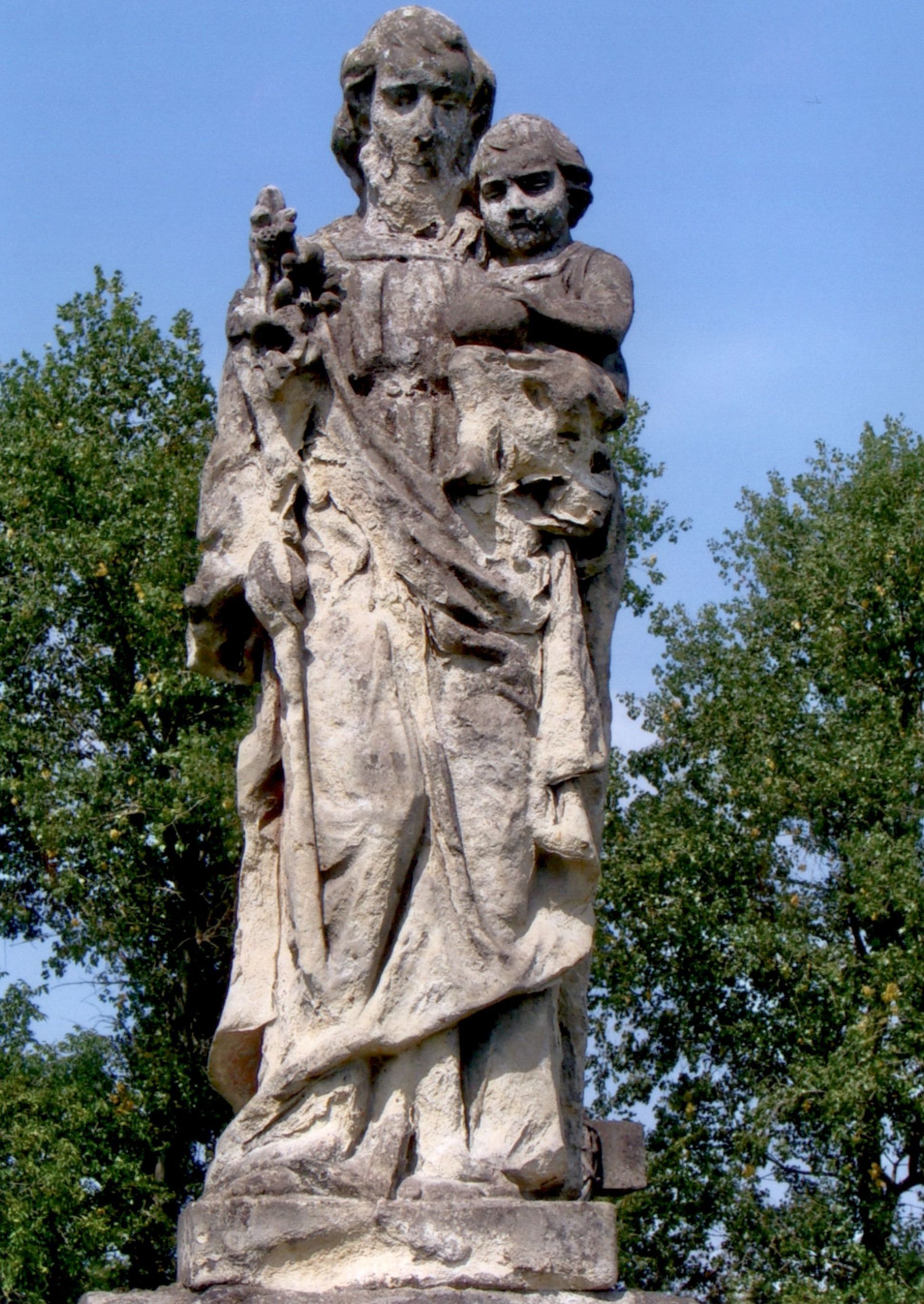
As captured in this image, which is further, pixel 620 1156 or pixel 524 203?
pixel 620 1156

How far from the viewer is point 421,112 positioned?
7.21m

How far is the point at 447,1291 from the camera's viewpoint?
5.48 metres

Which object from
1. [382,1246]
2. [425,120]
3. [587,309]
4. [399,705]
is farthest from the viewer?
[425,120]

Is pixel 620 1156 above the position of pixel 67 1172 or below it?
below

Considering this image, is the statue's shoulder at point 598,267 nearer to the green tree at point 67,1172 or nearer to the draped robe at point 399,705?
the draped robe at point 399,705

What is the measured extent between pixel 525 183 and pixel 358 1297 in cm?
381

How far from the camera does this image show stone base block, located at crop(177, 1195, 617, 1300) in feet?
18.2

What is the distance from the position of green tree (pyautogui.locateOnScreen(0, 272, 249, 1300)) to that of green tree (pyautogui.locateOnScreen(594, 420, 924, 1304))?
4333mm

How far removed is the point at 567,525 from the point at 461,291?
0.94 metres

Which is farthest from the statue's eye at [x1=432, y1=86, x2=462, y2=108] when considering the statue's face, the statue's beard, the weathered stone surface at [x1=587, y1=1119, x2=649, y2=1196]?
the weathered stone surface at [x1=587, y1=1119, x2=649, y2=1196]

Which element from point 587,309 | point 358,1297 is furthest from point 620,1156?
point 587,309

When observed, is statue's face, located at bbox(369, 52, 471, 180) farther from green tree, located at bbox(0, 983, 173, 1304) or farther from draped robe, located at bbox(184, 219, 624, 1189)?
green tree, located at bbox(0, 983, 173, 1304)

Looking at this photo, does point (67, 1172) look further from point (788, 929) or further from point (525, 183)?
point (525, 183)

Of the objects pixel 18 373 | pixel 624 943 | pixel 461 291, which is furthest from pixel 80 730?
pixel 461 291
